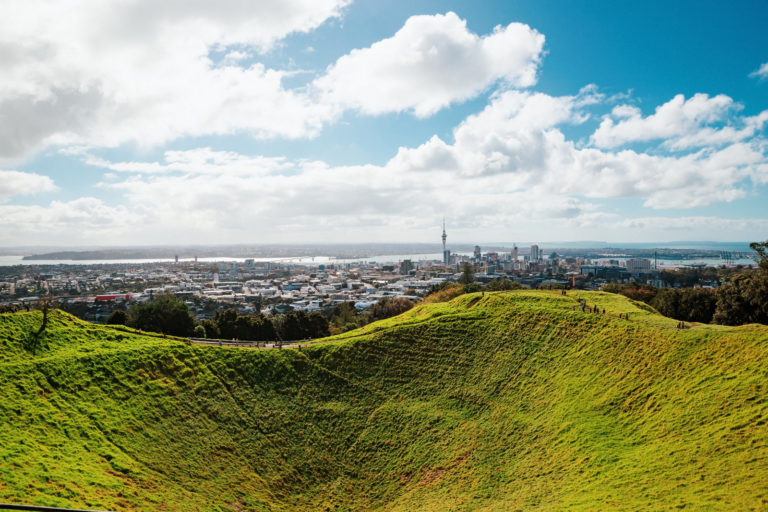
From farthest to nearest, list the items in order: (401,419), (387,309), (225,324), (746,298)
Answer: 1. (387,309)
2. (225,324)
3. (746,298)
4. (401,419)

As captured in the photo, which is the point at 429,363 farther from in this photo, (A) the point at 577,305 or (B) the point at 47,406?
(B) the point at 47,406

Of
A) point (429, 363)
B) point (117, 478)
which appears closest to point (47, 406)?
point (117, 478)

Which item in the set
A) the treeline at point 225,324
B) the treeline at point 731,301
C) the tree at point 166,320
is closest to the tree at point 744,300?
the treeline at point 731,301

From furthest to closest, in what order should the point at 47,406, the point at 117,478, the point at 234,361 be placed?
1. the point at 234,361
2. the point at 47,406
3. the point at 117,478

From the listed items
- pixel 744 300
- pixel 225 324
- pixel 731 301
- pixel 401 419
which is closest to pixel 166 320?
pixel 225 324

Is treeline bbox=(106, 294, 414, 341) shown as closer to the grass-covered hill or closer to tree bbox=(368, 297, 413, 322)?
tree bbox=(368, 297, 413, 322)

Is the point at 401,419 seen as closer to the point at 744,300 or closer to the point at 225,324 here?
the point at 225,324

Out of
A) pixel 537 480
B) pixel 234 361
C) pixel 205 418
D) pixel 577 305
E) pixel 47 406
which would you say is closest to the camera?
pixel 537 480
